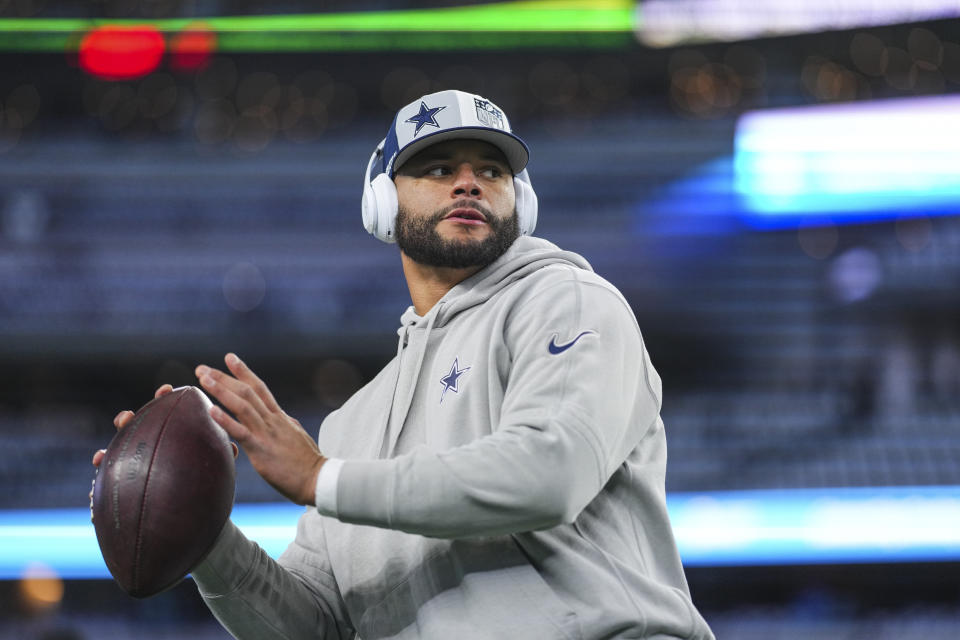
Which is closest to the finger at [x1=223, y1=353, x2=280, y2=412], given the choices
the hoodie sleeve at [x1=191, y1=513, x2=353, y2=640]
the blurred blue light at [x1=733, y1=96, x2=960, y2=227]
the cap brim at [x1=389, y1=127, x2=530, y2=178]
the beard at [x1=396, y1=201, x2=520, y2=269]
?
the hoodie sleeve at [x1=191, y1=513, x2=353, y2=640]

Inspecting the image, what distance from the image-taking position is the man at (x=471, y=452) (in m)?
1.71

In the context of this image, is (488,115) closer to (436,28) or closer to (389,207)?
(389,207)

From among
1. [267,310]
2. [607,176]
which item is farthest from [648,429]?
[607,176]

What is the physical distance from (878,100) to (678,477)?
6.82 metres

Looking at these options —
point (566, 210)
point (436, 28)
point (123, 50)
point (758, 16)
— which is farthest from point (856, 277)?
point (123, 50)

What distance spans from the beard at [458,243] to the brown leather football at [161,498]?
20.6 inches

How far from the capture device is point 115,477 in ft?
6.56

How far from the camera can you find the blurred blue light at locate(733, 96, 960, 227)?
623 inches

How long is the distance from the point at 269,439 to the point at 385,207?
2.54 ft

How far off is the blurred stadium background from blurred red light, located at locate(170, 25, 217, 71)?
5 cm

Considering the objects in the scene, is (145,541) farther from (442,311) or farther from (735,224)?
(735,224)

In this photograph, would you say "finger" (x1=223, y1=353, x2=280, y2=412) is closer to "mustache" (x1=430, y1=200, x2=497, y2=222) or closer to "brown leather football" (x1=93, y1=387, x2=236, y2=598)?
"brown leather football" (x1=93, y1=387, x2=236, y2=598)

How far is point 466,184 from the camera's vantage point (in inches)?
89.8

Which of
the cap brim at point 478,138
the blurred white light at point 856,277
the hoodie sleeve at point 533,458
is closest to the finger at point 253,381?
the hoodie sleeve at point 533,458
